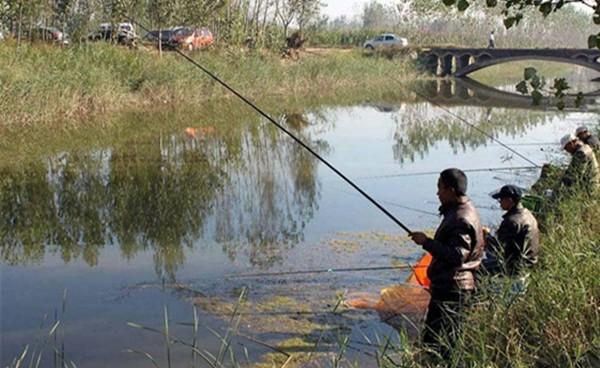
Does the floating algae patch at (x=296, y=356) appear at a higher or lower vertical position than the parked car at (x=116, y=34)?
lower

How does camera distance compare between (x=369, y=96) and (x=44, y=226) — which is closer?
(x=44, y=226)

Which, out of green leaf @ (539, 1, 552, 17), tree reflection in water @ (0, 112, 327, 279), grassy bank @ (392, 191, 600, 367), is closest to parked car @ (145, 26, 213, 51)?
tree reflection in water @ (0, 112, 327, 279)

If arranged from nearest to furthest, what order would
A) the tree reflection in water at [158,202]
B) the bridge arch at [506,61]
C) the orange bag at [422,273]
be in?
the orange bag at [422,273]
the tree reflection in water at [158,202]
the bridge arch at [506,61]

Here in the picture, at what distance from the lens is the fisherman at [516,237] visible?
17.3ft

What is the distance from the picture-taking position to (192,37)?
1174 inches

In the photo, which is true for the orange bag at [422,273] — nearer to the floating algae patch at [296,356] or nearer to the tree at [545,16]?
the floating algae patch at [296,356]

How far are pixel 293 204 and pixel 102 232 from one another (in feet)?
9.93

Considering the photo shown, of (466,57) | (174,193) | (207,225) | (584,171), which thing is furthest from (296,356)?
(466,57)

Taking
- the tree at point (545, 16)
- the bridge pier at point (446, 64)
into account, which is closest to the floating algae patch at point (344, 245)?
the tree at point (545, 16)

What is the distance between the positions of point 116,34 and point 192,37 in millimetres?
4261

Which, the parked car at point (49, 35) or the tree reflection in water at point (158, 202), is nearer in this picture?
the tree reflection in water at point (158, 202)

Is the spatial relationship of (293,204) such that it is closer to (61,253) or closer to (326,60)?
(61,253)

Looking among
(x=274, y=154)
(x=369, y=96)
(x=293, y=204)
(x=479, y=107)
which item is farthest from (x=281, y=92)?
(x=293, y=204)

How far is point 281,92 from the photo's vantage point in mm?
28844
